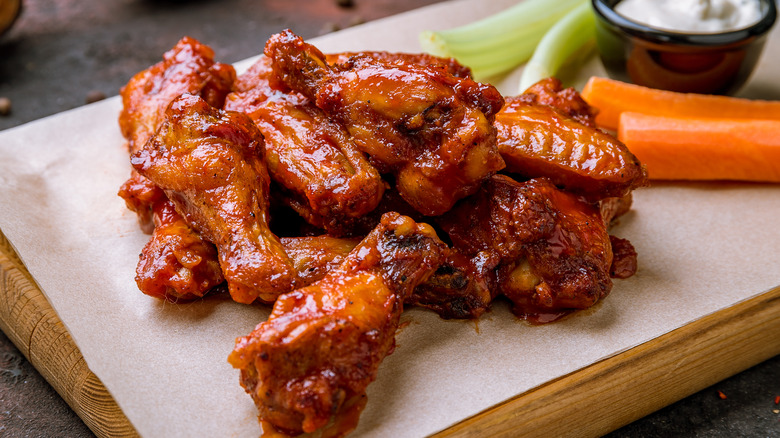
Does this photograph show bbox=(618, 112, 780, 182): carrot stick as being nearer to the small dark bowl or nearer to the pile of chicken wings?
the small dark bowl

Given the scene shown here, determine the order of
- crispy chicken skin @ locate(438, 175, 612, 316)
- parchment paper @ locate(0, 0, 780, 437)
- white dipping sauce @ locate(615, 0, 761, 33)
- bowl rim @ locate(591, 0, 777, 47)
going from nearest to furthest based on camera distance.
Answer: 1. parchment paper @ locate(0, 0, 780, 437)
2. crispy chicken skin @ locate(438, 175, 612, 316)
3. bowl rim @ locate(591, 0, 777, 47)
4. white dipping sauce @ locate(615, 0, 761, 33)

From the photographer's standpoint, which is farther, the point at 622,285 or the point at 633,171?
the point at 622,285

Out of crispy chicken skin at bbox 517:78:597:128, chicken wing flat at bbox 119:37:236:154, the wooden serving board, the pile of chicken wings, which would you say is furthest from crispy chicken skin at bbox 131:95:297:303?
crispy chicken skin at bbox 517:78:597:128

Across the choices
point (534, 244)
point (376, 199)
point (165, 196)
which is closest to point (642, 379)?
point (534, 244)

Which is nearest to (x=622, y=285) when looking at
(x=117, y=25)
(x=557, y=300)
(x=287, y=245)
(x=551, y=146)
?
(x=557, y=300)

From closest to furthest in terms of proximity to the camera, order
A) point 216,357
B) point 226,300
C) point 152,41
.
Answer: point 216,357 → point 226,300 → point 152,41

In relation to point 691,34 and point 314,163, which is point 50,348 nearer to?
point 314,163

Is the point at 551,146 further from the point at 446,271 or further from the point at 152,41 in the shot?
the point at 152,41

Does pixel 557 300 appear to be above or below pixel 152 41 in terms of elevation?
above
